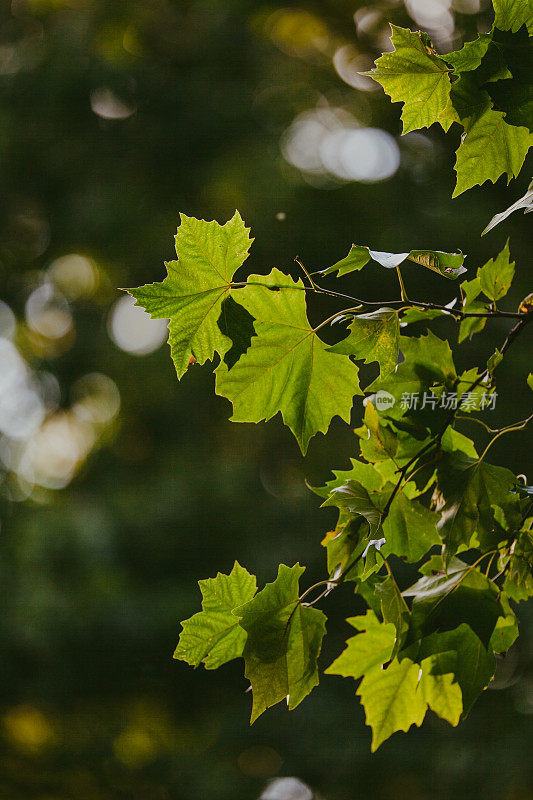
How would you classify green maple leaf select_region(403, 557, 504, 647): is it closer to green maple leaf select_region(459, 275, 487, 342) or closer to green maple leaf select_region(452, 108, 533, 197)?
green maple leaf select_region(459, 275, 487, 342)

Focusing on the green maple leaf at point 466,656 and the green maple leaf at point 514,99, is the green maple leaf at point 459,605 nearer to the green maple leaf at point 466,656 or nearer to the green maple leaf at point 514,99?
the green maple leaf at point 466,656

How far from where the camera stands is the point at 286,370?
0.55 meters

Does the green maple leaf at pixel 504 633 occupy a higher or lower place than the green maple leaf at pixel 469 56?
lower

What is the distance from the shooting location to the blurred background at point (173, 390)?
3.23m

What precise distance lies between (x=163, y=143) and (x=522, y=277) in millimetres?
2082

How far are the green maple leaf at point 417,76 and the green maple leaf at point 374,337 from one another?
0.15m

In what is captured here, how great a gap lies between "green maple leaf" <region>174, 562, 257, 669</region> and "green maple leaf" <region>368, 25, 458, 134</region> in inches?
14.0

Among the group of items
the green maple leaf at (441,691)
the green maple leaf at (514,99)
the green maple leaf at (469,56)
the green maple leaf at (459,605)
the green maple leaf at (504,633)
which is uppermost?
the green maple leaf at (469,56)

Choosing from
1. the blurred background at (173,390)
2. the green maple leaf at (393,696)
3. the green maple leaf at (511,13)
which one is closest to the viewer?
the green maple leaf at (511,13)

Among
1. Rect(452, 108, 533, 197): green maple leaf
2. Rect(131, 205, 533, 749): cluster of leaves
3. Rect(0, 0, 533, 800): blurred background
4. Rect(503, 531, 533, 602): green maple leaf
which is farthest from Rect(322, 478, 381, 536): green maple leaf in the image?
Rect(0, 0, 533, 800): blurred background

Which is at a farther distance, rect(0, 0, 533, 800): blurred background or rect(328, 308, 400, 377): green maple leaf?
rect(0, 0, 533, 800): blurred background

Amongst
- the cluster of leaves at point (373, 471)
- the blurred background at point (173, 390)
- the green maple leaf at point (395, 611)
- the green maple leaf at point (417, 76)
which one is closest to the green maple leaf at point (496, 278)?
the cluster of leaves at point (373, 471)

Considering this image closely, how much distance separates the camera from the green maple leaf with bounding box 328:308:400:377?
1.58 feet

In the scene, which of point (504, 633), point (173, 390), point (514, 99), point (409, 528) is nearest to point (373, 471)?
point (409, 528)
